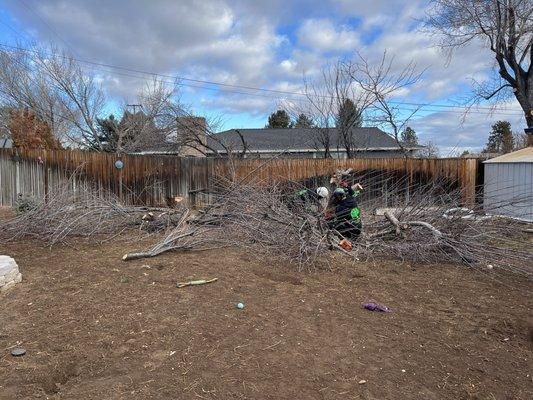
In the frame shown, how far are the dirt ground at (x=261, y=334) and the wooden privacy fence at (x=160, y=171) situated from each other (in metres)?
6.66

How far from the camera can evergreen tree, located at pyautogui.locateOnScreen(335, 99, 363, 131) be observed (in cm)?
1878

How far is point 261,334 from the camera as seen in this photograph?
13.0 ft

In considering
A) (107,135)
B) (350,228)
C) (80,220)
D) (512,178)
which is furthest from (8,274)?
(107,135)

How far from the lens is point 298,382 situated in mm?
3133

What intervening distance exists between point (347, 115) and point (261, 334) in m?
16.0

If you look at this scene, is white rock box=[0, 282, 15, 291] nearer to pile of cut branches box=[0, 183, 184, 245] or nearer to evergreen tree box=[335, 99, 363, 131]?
pile of cut branches box=[0, 183, 184, 245]

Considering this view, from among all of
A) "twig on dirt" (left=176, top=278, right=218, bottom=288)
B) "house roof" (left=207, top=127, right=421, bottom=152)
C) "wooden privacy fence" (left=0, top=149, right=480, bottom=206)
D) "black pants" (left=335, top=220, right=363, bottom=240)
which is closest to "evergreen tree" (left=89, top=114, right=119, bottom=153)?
"house roof" (left=207, top=127, right=421, bottom=152)

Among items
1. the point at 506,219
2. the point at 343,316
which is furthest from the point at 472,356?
the point at 506,219

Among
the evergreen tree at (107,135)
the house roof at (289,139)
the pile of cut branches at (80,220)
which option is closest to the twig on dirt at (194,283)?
the pile of cut branches at (80,220)

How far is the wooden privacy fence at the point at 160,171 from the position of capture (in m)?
12.4

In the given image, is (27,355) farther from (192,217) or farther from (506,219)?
(506,219)

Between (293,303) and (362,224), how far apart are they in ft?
11.6

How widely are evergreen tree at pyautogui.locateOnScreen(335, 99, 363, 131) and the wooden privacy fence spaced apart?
16.9 ft

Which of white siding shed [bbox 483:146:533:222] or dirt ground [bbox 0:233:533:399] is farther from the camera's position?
white siding shed [bbox 483:146:533:222]
